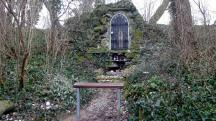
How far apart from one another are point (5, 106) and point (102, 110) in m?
2.35

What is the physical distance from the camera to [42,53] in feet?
42.7

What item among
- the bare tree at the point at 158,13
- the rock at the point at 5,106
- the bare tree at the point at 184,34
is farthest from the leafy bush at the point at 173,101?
the bare tree at the point at 158,13

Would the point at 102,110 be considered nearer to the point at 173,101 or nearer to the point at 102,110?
the point at 102,110

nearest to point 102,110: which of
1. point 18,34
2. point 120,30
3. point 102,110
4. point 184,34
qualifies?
point 102,110

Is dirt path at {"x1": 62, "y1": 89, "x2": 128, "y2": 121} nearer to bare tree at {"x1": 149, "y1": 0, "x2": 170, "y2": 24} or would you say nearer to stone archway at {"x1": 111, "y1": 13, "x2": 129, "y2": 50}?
stone archway at {"x1": 111, "y1": 13, "x2": 129, "y2": 50}

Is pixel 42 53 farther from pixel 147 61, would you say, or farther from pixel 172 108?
pixel 172 108

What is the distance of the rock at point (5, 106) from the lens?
24.1 ft

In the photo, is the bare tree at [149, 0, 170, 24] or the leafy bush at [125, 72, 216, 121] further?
the bare tree at [149, 0, 170, 24]

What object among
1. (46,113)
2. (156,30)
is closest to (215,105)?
(46,113)

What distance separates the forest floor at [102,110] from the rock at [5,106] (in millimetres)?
1275

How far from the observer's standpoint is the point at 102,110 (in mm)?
8070

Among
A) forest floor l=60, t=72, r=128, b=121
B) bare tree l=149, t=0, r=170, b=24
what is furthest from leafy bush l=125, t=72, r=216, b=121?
bare tree l=149, t=0, r=170, b=24

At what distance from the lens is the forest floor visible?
24.1 feet

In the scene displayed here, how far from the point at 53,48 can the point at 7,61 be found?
196 centimetres
